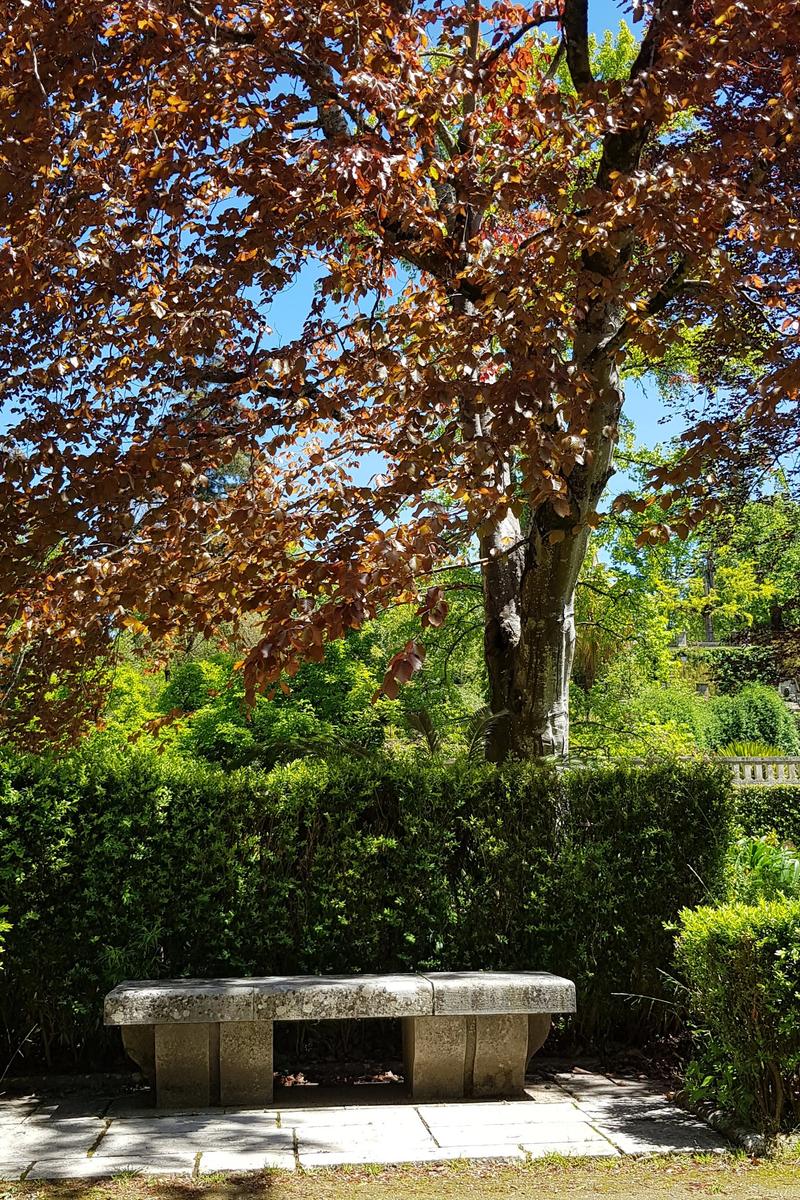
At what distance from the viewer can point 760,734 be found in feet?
88.0

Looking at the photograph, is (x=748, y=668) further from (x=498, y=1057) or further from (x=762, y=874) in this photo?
(x=498, y=1057)

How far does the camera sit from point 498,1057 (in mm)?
Answer: 5180

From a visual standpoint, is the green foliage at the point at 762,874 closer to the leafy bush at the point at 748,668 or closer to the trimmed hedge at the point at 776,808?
the trimmed hedge at the point at 776,808

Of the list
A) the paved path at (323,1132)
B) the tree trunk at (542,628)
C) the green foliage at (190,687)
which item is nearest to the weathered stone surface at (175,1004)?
the paved path at (323,1132)

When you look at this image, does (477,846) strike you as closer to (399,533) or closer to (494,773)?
(494,773)

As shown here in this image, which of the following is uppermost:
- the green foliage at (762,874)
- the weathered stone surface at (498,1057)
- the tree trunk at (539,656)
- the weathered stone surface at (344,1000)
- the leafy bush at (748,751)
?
the tree trunk at (539,656)

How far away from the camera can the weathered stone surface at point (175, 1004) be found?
15.4ft

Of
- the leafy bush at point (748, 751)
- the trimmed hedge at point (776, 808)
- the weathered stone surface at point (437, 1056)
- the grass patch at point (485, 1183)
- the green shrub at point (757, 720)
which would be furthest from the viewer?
the green shrub at point (757, 720)

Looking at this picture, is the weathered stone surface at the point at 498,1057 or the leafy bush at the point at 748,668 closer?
the weathered stone surface at the point at 498,1057

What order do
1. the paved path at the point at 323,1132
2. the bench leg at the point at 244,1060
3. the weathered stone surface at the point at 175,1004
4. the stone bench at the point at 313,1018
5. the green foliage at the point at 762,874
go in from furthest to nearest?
the green foliage at the point at 762,874 < the bench leg at the point at 244,1060 < the stone bench at the point at 313,1018 < the weathered stone surface at the point at 175,1004 < the paved path at the point at 323,1132

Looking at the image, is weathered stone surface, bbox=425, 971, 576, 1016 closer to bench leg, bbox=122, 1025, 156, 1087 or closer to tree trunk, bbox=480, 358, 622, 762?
bench leg, bbox=122, 1025, 156, 1087

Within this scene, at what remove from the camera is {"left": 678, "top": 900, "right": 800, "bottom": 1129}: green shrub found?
447 centimetres

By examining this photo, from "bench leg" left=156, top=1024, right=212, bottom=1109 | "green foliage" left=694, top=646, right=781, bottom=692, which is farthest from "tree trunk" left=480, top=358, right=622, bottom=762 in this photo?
"green foliage" left=694, top=646, right=781, bottom=692

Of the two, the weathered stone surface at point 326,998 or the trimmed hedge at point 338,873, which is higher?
the trimmed hedge at point 338,873
